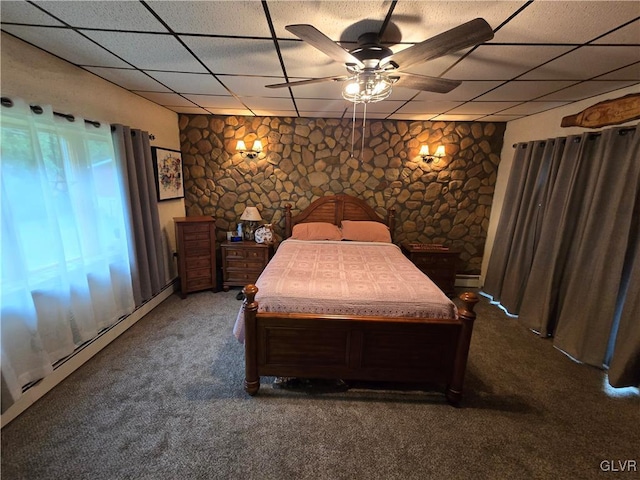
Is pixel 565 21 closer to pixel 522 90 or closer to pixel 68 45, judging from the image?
pixel 522 90

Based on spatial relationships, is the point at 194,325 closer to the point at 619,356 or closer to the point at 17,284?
the point at 17,284

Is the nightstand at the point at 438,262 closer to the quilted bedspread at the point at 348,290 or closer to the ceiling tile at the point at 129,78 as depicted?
the quilted bedspread at the point at 348,290

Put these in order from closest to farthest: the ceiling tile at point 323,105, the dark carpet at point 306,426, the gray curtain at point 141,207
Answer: the dark carpet at point 306,426 → the gray curtain at point 141,207 → the ceiling tile at point 323,105

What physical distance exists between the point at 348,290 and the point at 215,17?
184cm

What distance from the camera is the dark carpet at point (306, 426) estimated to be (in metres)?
1.47

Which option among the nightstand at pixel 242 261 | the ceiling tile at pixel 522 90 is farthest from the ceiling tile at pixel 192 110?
the ceiling tile at pixel 522 90

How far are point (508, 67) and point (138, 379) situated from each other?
3.57 metres

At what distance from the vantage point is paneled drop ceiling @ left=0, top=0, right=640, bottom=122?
1306 mm

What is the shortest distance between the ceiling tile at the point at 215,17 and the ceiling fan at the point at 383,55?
1.24 ft

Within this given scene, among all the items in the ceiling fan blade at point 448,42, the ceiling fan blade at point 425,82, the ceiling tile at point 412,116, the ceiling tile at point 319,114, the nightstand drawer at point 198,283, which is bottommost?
the nightstand drawer at point 198,283

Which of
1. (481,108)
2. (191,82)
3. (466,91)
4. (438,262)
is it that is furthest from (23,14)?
(438,262)

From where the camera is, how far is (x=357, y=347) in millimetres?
1934

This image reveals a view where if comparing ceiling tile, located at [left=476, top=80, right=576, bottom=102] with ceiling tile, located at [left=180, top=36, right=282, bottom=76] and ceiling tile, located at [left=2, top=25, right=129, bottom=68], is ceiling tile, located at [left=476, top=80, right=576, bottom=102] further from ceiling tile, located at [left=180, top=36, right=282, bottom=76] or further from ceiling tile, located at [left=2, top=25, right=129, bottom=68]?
ceiling tile, located at [left=2, top=25, right=129, bottom=68]

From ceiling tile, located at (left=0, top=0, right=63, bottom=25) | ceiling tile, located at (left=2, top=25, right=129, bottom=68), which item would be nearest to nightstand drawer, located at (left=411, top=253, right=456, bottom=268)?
ceiling tile, located at (left=2, top=25, right=129, bottom=68)
